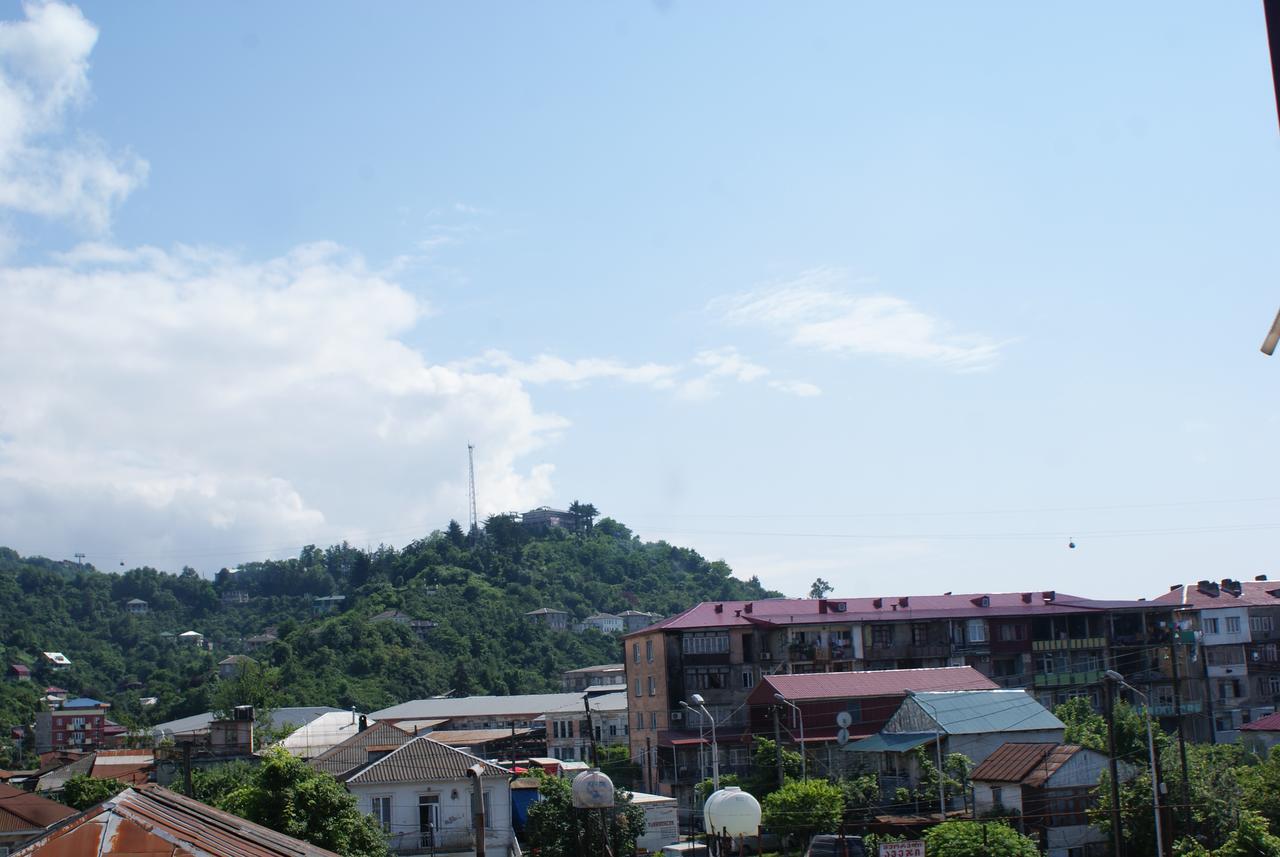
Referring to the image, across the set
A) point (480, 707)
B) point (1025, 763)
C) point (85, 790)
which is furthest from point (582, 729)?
point (1025, 763)

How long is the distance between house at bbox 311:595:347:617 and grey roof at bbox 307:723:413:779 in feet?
367

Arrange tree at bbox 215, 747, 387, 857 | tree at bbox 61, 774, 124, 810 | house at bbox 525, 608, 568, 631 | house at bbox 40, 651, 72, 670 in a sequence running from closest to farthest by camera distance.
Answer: tree at bbox 215, 747, 387, 857 < tree at bbox 61, 774, 124, 810 < house at bbox 525, 608, 568, 631 < house at bbox 40, 651, 72, 670

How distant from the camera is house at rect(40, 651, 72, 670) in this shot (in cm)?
14675

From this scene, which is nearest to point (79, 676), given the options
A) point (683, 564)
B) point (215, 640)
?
point (215, 640)

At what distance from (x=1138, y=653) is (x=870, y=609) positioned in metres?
17.3

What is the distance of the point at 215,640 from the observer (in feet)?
601

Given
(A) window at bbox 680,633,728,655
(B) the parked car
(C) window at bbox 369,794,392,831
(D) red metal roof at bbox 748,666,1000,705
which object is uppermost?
(A) window at bbox 680,633,728,655

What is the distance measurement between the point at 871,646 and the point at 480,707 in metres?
35.7

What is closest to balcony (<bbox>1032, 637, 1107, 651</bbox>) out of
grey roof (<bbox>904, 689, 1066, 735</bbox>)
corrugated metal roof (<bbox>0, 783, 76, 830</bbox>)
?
grey roof (<bbox>904, 689, 1066, 735</bbox>)

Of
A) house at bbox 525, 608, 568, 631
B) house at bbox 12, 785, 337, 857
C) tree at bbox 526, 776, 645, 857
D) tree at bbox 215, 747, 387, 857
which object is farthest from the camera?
house at bbox 525, 608, 568, 631

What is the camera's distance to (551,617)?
461 ft

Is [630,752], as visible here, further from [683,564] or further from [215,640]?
[215,640]

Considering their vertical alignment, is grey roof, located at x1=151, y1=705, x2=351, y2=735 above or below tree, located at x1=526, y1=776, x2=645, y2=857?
below

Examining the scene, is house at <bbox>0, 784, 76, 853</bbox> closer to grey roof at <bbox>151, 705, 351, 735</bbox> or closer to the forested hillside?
grey roof at <bbox>151, 705, 351, 735</bbox>
